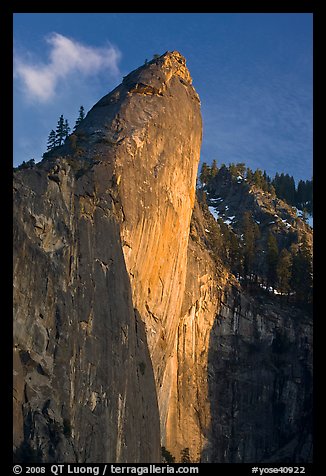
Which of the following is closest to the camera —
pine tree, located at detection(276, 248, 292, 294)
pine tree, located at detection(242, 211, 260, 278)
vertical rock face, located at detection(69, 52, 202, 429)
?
vertical rock face, located at detection(69, 52, 202, 429)

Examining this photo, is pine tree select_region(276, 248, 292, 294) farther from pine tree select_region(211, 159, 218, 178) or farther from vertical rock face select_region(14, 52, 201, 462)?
pine tree select_region(211, 159, 218, 178)

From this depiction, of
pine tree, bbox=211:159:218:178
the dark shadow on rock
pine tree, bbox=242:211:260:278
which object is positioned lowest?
the dark shadow on rock

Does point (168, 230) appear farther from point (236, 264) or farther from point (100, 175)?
point (236, 264)

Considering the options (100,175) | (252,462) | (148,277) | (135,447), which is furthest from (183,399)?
(100,175)

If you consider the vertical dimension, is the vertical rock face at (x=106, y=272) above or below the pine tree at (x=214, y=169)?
below

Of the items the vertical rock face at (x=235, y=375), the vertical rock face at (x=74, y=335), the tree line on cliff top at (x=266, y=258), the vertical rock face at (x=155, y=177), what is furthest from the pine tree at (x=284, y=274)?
the vertical rock face at (x=74, y=335)

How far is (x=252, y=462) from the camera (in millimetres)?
56938

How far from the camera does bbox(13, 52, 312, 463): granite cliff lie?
3353 centimetres

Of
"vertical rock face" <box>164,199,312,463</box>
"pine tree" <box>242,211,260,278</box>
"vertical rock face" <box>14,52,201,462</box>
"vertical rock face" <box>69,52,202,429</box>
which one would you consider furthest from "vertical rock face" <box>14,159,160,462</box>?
"pine tree" <box>242,211,260,278</box>

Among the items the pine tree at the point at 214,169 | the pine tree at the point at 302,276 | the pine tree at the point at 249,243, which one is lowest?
the pine tree at the point at 302,276

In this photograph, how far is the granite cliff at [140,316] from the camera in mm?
33531

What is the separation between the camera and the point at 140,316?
149ft

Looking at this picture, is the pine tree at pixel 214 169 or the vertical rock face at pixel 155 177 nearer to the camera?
the vertical rock face at pixel 155 177

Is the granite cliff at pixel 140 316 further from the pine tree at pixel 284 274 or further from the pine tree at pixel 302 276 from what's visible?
the pine tree at pixel 302 276
